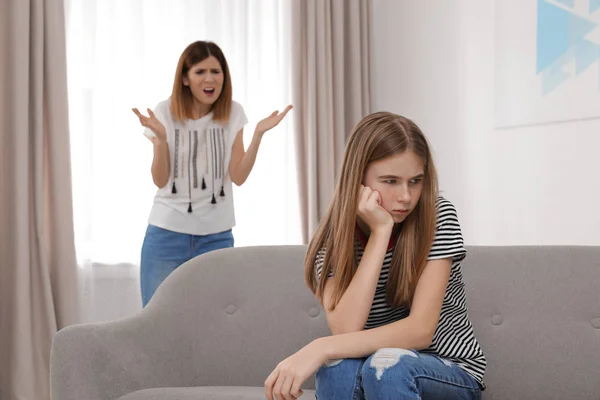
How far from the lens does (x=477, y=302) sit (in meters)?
2.06

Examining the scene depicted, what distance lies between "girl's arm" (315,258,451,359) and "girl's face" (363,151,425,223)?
0.13 metres

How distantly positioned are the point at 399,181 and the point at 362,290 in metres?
0.24

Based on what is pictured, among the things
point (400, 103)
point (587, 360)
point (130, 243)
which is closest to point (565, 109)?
point (400, 103)

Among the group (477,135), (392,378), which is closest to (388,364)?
(392,378)

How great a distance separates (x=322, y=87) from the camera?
13.9ft

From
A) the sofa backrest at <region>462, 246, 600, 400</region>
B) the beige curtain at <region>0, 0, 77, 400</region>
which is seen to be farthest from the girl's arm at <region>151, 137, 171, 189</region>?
the sofa backrest at <region>462, 246, 600, 400</region>

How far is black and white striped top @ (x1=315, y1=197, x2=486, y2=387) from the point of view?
1.66m

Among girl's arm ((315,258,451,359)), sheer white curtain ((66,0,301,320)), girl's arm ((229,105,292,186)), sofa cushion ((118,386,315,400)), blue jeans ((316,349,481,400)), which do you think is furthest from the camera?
sheer white curtain ((66,0,301,320))

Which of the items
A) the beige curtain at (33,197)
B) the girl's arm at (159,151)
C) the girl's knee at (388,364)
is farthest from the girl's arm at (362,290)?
the beige curtain at (33,197)

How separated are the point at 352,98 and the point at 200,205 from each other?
5.44 feet

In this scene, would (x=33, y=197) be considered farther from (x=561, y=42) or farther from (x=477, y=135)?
(x=561, y=42)

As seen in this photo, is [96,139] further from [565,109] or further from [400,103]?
[565,109]

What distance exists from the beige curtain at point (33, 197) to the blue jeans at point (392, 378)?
2207 mm

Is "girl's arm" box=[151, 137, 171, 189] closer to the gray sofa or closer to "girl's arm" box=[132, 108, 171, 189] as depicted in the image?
"girl's arm" box=[132, 108, 171, 189]
